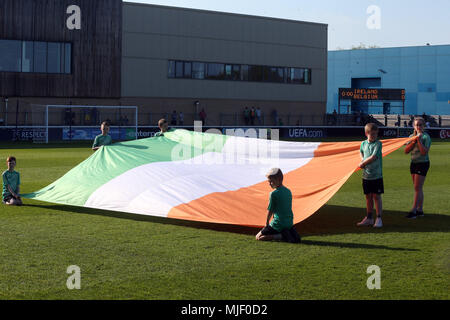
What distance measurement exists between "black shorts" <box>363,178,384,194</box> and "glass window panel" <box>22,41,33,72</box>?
39.1m

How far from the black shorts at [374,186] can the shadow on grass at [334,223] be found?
62 cm

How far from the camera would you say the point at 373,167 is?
36.6 ft

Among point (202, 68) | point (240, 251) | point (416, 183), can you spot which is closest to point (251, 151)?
point (416, 183)

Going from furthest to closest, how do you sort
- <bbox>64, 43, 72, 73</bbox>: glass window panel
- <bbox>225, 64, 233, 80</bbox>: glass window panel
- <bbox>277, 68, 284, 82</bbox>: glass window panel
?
1. <bbox>277, 68, 284, 82</bbox>: glass window panel
2. <bbox>225, 64, 233, 80</bbox>: glass window panel
3. <bbox>64, 43, 72, 73</bbox>: glass window panel

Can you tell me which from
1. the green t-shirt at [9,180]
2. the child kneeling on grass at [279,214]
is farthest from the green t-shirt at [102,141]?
the child kneeling on grass at [279,214]

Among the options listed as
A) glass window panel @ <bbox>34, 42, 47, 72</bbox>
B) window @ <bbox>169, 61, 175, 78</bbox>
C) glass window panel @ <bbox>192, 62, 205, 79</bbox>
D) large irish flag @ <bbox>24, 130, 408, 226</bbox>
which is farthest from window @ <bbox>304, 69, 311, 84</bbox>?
large irish flag @ <bbox>24, 130, 408, 226</bbox>

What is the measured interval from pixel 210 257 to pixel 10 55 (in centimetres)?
4053

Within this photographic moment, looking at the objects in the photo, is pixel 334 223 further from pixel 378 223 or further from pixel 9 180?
pixel 9 180

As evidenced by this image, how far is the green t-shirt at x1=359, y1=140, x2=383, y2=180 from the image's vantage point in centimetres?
1103

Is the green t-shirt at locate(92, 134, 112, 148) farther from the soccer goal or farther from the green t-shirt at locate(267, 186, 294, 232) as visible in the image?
the soccer goal

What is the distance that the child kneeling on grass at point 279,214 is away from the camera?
9641 mm

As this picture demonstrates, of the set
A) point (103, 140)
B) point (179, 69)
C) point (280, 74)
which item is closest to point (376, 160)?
point (103, 140)
